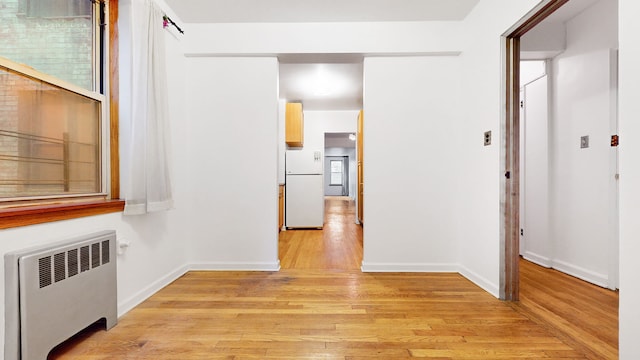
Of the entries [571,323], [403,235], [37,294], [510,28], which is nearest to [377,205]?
[403,235]

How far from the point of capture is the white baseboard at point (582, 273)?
7.13 feet

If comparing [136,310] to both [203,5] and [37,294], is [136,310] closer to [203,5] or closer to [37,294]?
[37,294]

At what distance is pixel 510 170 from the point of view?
6.47ft

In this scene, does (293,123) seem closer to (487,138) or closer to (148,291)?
(487,138)

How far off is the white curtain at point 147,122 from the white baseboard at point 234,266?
84cm

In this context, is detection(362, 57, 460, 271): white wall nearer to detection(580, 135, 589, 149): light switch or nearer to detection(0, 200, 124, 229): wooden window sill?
detection(580, 135, 589, 149): light switch

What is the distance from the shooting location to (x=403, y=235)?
2.54 metres

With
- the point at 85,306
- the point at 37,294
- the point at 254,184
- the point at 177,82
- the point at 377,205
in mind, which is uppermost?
the point at 177,82

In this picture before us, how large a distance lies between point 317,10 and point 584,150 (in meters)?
2.63

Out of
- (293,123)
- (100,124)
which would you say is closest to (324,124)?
(293,123)

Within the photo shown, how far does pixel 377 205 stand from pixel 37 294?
2.26 meters

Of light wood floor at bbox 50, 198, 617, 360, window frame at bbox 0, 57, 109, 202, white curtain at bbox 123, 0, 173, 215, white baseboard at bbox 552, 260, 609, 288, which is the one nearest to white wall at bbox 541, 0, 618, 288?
white baseboard at bbox 552, 260, 609, 288

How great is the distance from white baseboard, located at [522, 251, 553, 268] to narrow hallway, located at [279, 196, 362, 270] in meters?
1.78

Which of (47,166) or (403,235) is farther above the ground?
(47,166)
